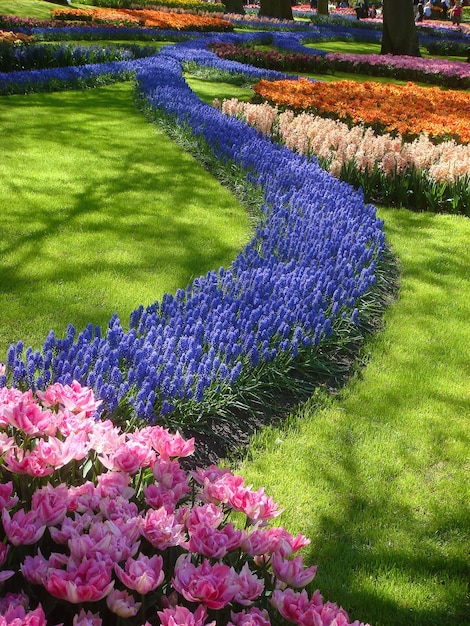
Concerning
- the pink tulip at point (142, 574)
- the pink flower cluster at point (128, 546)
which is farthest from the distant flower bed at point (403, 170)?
the pink tulip at point (142, 574)

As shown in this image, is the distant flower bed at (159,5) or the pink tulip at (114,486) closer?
the pink tulip at (114,486)

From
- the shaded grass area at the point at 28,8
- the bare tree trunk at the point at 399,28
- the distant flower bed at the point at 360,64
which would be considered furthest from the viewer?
the shaded grass area at the point at 28,8

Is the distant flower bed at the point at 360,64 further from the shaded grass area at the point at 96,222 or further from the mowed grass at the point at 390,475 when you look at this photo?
the mowed grass at the point at 390,475

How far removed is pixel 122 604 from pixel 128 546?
21 centimetres

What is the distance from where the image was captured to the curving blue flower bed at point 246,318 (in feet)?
12.0

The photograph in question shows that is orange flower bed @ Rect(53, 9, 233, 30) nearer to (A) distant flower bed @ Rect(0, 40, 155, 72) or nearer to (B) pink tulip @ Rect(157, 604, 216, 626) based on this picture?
(A) distant flower bed @ Rect(0, 40, 155, 72)

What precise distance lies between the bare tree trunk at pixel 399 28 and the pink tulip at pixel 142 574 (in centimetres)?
2264

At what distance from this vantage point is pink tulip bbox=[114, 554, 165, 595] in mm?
1782

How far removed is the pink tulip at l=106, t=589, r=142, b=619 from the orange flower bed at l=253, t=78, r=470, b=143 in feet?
27.6

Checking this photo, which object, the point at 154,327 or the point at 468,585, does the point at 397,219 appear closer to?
the point at 154,327

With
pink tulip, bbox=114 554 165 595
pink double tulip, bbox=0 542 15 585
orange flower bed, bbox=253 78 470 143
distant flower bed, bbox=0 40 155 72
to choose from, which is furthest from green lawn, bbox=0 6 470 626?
distant flower bed, bbox=0 40 155 72

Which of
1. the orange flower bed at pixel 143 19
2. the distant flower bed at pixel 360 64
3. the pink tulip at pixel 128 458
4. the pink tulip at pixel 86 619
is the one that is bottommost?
the pink tulip at pixel 86 619

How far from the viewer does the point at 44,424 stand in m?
2.44

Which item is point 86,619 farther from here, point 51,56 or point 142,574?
point 51,56
